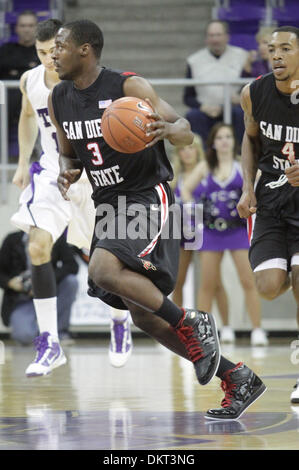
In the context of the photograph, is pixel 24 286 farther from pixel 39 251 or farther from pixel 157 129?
pixel 157 129

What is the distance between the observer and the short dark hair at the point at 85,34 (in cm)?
514

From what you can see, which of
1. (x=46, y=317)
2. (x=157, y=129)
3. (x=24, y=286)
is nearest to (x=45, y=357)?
(x=46, y=317)

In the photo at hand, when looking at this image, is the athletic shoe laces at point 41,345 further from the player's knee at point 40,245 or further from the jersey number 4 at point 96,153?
the jersey number 4 at point 96,153

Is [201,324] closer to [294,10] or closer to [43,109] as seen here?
[43,109]

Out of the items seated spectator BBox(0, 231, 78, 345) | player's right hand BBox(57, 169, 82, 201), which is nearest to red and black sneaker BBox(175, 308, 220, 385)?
player's right hand BBox(57, 169, 82, 201)

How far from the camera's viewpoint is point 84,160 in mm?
5227

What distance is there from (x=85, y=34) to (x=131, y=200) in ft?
3.11

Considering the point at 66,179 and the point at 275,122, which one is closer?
the point at 66,179

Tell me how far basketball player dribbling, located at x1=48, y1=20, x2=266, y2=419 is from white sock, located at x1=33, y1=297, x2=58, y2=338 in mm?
1554

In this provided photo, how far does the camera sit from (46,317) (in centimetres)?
659

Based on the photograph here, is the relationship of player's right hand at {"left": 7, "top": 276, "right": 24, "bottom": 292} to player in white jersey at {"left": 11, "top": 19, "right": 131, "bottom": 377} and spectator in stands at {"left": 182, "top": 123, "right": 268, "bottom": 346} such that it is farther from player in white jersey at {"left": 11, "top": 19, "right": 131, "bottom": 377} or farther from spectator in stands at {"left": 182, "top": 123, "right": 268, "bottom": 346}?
player in white jersey at {"left": 11, "top": 19, "right": 131, "bottom": 377}

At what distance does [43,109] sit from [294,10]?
701cm
